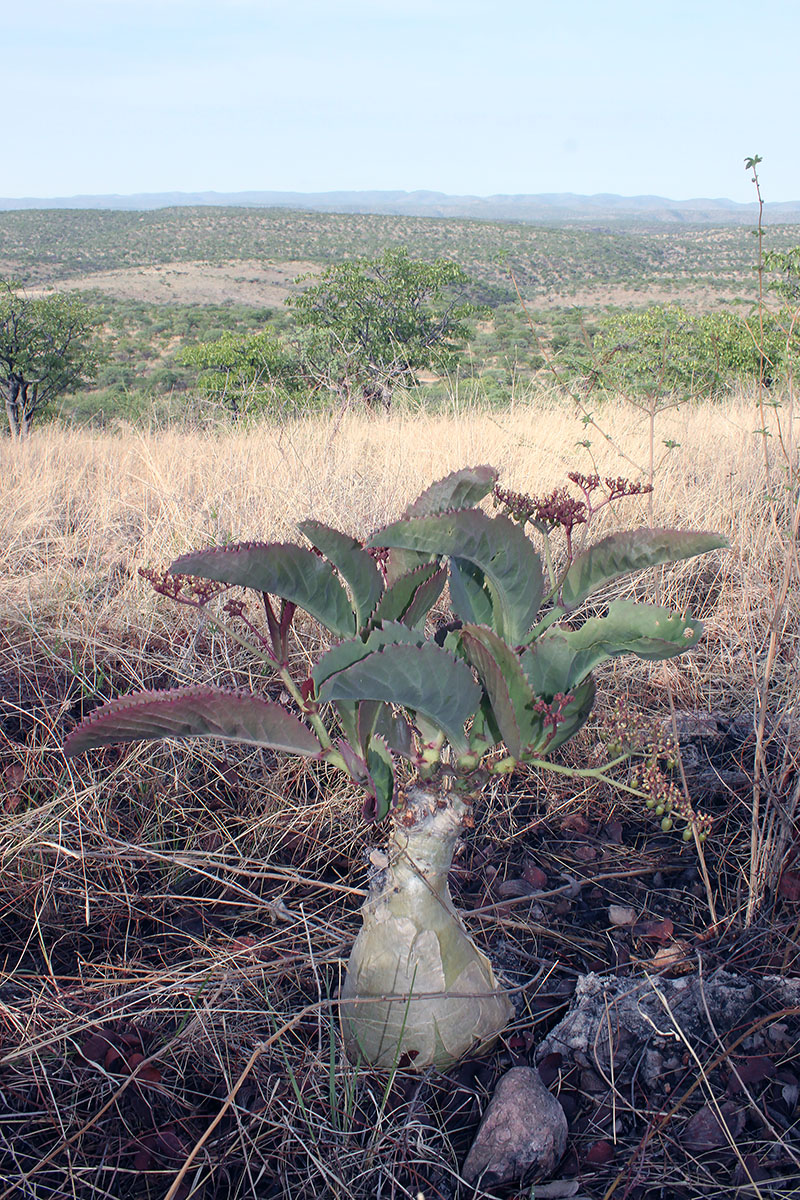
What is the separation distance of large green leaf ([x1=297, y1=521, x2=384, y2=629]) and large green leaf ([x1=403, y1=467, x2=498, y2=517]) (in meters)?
0.09

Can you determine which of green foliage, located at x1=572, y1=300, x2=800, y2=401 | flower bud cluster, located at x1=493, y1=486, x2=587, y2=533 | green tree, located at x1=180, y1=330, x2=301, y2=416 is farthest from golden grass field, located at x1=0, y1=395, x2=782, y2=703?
green tree, located at x1=180, y1=330, x2=301, y2=416

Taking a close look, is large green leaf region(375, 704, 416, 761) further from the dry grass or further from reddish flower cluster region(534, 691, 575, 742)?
the dry grass

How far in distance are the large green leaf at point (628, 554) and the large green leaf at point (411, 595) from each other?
0.20 meters

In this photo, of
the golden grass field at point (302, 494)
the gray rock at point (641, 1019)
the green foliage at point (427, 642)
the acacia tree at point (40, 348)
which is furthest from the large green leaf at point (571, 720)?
the acacia tree at point (40, 348)

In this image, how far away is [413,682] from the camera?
93cm

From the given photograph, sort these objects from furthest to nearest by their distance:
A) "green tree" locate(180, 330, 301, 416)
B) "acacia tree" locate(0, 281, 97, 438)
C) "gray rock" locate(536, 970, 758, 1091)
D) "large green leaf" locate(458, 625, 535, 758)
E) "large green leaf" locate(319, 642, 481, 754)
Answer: "acacia tree" locate(0, 281, 97, 438) < "green tree" locate(180, 330, 301, 416) < "gray rock" locate(536, 970, 758, 1091) < "large green leaf" locate(458, 625, 535, 758) < "large green leaf" locate(319, 642, 481, 754)

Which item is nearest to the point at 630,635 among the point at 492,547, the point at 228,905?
the point at 492,547

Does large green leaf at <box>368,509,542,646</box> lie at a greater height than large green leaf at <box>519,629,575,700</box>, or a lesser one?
greater

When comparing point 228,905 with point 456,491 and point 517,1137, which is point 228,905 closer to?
point 517,1137

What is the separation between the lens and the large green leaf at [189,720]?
0.97 meters

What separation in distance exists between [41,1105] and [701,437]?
4.61 metres

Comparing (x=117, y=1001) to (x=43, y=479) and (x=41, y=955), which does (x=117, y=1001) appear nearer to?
(x=41, y=955)

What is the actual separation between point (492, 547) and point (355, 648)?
23 centimetres

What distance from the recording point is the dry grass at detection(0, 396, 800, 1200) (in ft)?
3.58
